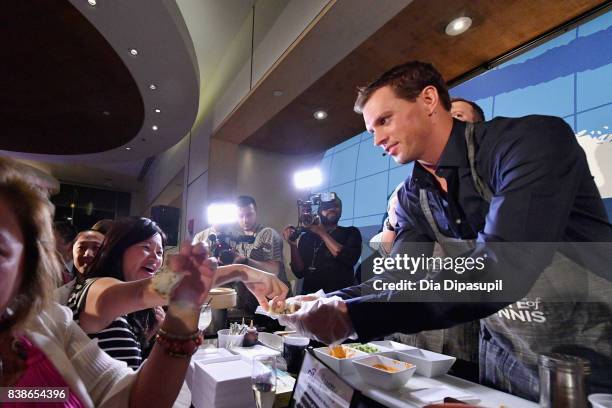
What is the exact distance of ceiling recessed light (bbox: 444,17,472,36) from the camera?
2124mm

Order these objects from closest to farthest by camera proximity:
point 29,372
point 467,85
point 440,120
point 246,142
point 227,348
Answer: point 29,372, point 440,120, point 227,348, point 467,85, point 246,142

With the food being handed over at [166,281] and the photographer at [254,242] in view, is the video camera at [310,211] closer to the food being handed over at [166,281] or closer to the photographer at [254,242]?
the photographer at [254,242]

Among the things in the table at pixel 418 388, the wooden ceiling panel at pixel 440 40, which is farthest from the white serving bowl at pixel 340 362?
the wooden ceiling panel at pixel 440 40

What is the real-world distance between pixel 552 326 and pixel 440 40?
6.50 ft

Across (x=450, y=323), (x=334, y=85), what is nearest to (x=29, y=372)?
(x=450, y=323)

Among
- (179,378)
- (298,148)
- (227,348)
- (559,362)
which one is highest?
(298,148)

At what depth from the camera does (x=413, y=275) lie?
128 centimetres

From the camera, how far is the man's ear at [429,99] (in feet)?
3.87

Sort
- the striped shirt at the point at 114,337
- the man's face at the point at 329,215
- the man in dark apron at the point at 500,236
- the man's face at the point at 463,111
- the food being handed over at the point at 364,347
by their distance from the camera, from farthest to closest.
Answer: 1. the man's face at the point at 329,215
2. the man's face at the point at 463,111
3. the food being handed over at the point at 364,347
4. the striped shirt at the point at 114,337
5. the man in dark apron at the point at 500,236

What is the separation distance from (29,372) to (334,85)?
2.85m

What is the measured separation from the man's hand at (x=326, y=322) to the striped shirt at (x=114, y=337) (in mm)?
612

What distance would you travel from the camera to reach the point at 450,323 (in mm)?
899

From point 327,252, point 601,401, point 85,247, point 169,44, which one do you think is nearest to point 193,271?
point 601,401

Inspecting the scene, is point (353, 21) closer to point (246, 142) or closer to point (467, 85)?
point (467, 85)
